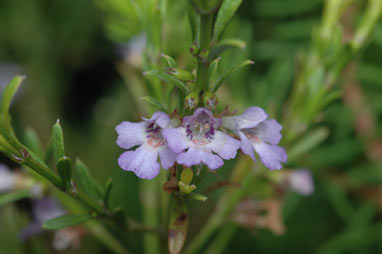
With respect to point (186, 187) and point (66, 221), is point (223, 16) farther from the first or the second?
point (66, 221)

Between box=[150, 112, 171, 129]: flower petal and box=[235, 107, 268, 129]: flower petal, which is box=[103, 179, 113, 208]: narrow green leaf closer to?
box=[150, 112, 171, 129]: flower petal

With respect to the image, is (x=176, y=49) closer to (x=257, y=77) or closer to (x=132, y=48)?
(x=132, y=48)

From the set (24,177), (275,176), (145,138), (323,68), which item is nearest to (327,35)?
(323,68)

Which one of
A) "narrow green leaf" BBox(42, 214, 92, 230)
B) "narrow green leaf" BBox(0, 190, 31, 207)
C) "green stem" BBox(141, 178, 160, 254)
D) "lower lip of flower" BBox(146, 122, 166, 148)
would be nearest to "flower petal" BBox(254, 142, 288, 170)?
"lower lip of flower" BBox(146, 122, 166, 148)

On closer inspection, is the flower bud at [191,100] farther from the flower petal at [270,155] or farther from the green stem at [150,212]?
the green stem at [150,212]

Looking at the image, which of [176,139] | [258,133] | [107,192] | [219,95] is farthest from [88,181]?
[219,95]
